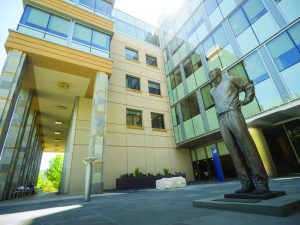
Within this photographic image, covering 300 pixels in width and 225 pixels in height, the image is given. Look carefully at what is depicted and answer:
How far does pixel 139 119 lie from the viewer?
16062 millimetres

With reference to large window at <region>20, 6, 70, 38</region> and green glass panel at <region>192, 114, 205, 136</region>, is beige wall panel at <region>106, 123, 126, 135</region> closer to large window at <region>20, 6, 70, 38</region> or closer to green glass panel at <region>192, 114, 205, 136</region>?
green glass panel at <region>192, 114, 205, 136</region>

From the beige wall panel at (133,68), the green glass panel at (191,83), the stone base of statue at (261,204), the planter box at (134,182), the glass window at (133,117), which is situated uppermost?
the beige wall panel at (133,68)

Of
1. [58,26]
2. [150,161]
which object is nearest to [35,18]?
[58,26]

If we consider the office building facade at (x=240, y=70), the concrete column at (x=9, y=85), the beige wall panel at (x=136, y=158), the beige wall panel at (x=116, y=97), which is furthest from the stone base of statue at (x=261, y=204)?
the beige wall panel at (x=116, y=97)

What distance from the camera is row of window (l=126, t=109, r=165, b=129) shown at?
15452 millimetres

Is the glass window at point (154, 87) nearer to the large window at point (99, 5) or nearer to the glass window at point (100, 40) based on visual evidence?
the glass window at point (100, 40)

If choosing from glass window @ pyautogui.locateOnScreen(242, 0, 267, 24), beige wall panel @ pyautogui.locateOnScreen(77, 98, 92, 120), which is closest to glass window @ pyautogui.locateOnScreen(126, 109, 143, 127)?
beige wall panel @ pyautogui.locateOnScreen(77, 98, 92, 120)

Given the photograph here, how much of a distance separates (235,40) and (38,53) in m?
12.7

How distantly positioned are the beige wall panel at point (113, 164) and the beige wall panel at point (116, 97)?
4.08m

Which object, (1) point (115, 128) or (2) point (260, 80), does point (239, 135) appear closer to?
(2) point (260, 80)

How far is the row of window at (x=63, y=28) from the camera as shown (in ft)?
34.2

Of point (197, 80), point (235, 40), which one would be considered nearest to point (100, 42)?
point (197, 80)

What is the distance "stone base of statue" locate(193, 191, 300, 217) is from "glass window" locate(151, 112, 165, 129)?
13522 mm

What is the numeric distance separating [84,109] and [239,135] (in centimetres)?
1279
